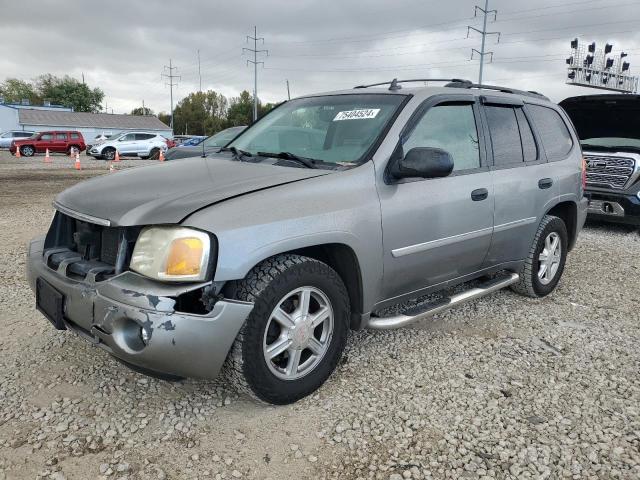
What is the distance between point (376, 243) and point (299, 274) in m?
0.56

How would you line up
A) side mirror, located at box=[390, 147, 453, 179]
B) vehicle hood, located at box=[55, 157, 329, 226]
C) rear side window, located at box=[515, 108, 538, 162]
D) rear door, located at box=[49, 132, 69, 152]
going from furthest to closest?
rear door, located at box=[49, 132, 69, 152] → rear side window, located at box=[515, 108, 538, 162] → side mirror, located at box=[390, 147, 453, 179] → vehicle hood, located at box=[55, 157, 329, 226]

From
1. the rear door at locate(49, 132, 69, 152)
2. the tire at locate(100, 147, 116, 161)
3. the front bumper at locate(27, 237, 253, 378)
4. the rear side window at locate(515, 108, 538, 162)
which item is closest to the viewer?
the front bumper at locate(27, 237, 253, 378)

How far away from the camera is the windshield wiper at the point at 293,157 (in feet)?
10.2

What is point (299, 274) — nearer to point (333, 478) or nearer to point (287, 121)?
point (333, 478)

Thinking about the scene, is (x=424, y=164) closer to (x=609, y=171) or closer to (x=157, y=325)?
(x=157, y=325)

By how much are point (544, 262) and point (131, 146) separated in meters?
26.4

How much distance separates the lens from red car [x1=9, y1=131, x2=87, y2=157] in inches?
1134

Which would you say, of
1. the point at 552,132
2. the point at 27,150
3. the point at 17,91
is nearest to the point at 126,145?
the point at 27,150

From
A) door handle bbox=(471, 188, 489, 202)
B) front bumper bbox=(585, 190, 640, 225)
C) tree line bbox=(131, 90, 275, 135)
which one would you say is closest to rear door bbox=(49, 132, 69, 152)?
front bumper bbox=(585, 190, 640, 225)

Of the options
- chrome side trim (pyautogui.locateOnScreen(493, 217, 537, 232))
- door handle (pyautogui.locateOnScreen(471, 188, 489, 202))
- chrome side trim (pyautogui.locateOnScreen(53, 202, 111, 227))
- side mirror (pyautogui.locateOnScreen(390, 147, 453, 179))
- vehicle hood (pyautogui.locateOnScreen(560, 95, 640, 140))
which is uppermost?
vehicle hood (pyautogui.locateOnScreen(560, 95, 640, 140))

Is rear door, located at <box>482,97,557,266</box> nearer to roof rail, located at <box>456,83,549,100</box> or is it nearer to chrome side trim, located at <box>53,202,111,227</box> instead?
roof rail, located at <box>456,83,549,100</box>

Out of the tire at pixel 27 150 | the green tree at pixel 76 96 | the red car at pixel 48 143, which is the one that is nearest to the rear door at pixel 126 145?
the red car at pixel 48 143

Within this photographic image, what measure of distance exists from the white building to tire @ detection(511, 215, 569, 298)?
60.2 metres

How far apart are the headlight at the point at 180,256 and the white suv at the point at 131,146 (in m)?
26.8
